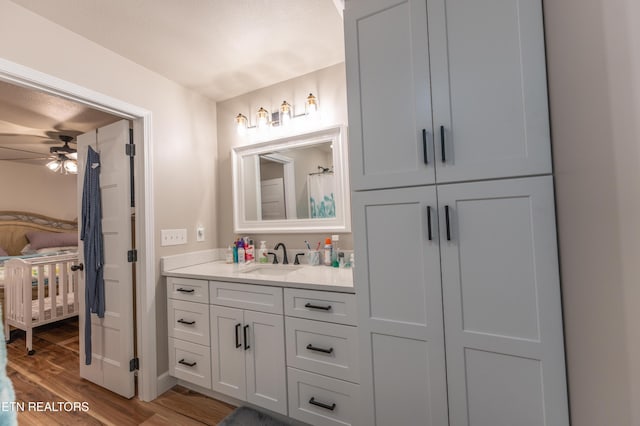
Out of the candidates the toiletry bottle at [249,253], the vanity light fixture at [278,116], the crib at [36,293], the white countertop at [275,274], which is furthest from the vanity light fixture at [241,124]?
the crib at [36,293]

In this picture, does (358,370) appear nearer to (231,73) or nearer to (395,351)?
(395,351)

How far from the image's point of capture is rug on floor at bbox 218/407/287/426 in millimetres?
1697

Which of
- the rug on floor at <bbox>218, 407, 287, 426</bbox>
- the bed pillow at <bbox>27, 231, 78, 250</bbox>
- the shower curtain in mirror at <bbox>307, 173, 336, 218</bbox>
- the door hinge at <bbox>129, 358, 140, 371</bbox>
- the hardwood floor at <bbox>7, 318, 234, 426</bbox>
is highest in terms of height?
the shower curtain in mirror at <bbox>307, 173, 336, 218</bbox>

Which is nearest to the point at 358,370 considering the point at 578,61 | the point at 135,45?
the point at 578,61

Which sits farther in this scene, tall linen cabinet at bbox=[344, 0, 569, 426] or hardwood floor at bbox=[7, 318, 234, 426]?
hardwood floor at bbox=[7, 318, 234, 426]

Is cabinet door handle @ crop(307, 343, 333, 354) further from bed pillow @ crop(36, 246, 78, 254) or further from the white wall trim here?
bed pillow @ crop(36, 246, 78, 254)

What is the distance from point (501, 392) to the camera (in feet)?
3.48

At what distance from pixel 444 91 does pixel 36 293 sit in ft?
14.9

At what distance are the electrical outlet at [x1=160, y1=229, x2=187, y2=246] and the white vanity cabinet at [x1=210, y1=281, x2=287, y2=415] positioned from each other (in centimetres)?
60

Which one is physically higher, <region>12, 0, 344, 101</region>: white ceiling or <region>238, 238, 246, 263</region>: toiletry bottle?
<region>12, 0, 344, 101</region>: white ceiling

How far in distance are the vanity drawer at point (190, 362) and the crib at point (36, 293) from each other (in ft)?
5.62

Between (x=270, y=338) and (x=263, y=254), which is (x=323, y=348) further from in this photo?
(x=263, y=254)

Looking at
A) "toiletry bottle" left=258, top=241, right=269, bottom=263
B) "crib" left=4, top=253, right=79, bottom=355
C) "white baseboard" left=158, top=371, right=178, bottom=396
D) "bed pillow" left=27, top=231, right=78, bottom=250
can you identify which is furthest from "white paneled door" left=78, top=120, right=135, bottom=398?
"bed pillow" left=27, top=231, right=78, bottom=250

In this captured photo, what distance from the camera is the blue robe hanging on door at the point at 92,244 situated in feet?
7.06
